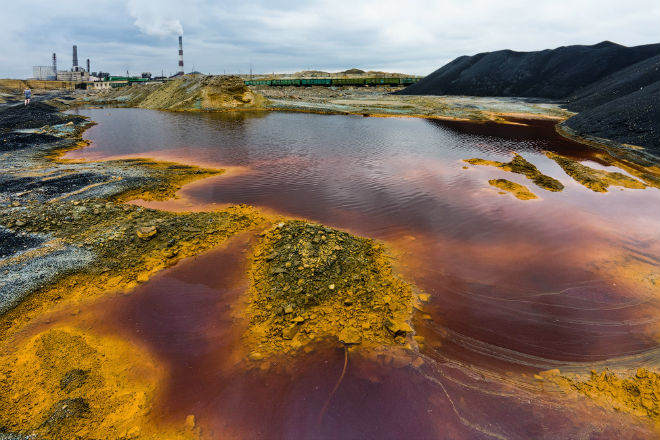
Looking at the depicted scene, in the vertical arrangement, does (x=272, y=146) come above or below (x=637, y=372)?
above

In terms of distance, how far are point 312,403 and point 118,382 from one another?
13.1 feet

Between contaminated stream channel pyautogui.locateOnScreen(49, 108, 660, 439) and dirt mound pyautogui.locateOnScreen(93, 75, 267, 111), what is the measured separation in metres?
40.1

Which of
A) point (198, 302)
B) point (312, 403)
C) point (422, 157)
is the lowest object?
point (312, 403)

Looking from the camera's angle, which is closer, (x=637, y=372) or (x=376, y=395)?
(x=376, y=395)

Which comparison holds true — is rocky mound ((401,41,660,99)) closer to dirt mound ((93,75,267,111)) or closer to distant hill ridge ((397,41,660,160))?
distant hill ridge ((397,41,660,160))

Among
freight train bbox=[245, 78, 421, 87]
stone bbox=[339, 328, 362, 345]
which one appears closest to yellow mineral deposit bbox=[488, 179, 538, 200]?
stone bbox=[339, 328, 362, 345]

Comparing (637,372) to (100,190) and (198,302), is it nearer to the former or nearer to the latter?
(198,302)

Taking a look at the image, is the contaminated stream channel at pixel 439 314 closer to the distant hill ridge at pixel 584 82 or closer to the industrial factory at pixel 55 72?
the distant hill ridge at pixel 584 82

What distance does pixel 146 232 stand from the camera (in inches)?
434

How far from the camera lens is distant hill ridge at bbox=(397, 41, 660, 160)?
28969 mm

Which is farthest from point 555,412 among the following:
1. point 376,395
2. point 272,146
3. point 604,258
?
point 272,146

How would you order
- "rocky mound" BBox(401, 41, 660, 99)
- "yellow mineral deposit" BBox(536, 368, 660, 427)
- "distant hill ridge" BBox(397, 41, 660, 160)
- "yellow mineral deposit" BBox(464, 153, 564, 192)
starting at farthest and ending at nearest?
"rocky mound" BBox(401, 41, 660, 99)
"distant hill ridge" BBox(397, 41, 660, 160)
"yellow mineral deposit" BBox(464, 153, 564, 192)
"yellow mineral deposit" BBox(536, 368, 660, 427)

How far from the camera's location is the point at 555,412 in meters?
6.11

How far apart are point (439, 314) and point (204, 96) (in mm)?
56962
